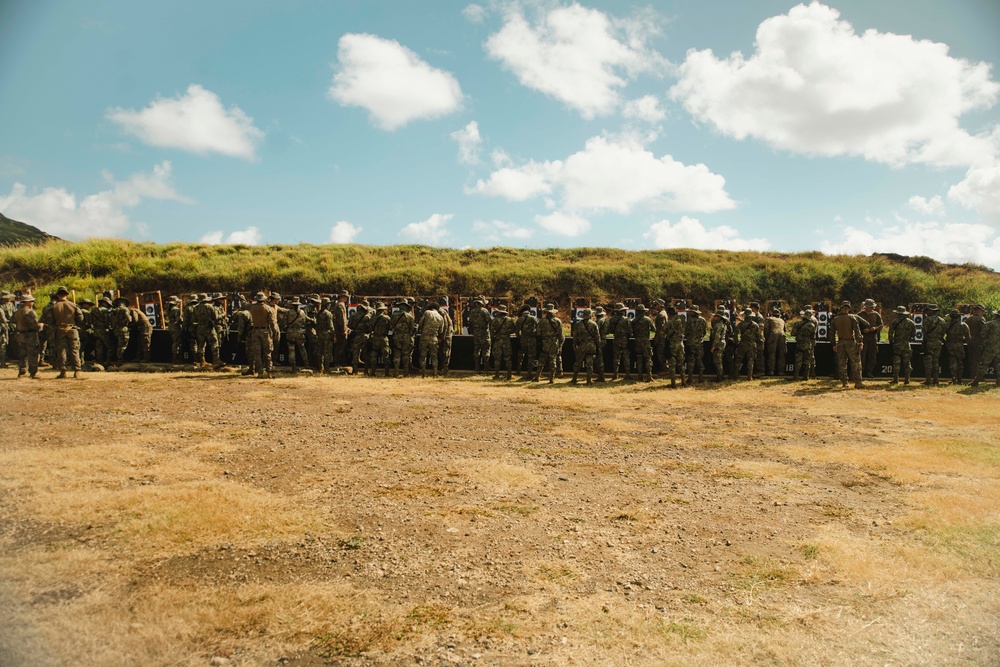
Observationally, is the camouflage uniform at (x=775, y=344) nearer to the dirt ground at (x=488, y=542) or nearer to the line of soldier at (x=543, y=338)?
the line of soldier at (x=543, y=338)

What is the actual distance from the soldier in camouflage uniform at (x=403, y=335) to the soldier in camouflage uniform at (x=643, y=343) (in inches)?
231

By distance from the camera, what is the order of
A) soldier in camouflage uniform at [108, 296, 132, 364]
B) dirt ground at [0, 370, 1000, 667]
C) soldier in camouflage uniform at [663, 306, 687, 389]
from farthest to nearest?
soldier in camouflage uniform at [108, 296, 132, 364] → soldier in camouflage uniform at [663, 306, 687, 389] → dirt ground at [0, 370, 1000, 667]

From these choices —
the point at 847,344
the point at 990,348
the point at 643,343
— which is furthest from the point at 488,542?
the point at 990,348

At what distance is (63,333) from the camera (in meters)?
14.8

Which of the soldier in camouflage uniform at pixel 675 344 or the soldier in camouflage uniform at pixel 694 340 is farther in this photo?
the soldier in camouflage uniform at pixel 694 340

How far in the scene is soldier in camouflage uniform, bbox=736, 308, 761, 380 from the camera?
51.6 ft

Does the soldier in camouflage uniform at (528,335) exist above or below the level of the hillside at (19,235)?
below

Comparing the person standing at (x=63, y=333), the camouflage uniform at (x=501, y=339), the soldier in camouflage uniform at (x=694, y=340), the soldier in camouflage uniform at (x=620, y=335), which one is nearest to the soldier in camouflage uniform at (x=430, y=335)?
the camouflage uniform at (x=501, y=339)


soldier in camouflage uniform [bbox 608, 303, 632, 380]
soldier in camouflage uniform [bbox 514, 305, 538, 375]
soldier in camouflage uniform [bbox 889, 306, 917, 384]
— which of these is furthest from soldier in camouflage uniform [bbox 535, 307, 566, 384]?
soldier in camouflage uniform [bbox 889, 306, 917, 384]

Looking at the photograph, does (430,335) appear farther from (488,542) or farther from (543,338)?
(488,542)

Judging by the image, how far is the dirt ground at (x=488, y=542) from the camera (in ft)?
12.6

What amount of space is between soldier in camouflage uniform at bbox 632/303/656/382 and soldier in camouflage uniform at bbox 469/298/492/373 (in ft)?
13.0

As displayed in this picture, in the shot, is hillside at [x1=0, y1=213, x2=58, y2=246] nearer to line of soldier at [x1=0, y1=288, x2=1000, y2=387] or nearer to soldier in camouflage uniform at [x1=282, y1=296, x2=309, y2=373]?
line of soldier at [x1=0, y1=288, x2=1000, y2=387]

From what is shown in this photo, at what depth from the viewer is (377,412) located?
432 inches
